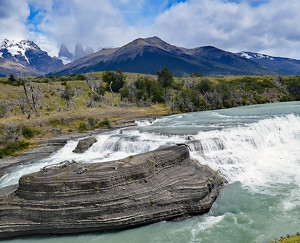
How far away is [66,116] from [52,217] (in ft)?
98.7

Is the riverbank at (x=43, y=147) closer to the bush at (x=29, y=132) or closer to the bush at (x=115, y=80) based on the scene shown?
the bush at (x=29, y=132)

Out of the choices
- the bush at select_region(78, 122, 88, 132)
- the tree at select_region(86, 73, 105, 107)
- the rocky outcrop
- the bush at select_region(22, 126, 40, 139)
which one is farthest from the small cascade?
the tree at select_region(86, 73, 105, 107)

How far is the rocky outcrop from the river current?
22.4 inches

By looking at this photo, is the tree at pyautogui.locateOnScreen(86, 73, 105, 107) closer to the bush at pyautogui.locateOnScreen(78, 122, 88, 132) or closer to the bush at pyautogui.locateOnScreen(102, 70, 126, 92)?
the bush at pyautogui.locateOnScreen(102, 70, 126, 92)

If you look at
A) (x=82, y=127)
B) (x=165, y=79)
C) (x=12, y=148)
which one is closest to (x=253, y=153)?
(x=82, y=127)

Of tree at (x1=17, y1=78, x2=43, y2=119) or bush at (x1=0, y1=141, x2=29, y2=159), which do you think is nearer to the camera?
bush at (x1=0, y1=141, x2=29, y2=159)

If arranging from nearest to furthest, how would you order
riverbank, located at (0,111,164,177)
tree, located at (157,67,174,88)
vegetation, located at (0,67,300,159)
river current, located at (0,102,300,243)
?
river current, located at (0,102,300,243)
riverbank, located at (0,111,164,177)
vegetation, located at (0,67,300,159)
tree, located at (157,67,174,88)

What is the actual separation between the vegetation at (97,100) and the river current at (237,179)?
9.15m

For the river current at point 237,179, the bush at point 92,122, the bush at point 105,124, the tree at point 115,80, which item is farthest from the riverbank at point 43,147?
the tree at point 115,80

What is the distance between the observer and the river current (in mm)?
10781

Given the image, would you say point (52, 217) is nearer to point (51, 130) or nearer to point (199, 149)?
point (199, 149)

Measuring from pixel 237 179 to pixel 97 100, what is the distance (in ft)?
167

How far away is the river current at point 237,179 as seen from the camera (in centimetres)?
1078

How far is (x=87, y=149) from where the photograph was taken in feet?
85.8
